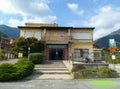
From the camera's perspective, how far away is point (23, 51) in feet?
96.8

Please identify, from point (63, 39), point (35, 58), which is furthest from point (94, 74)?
point (63, 39)

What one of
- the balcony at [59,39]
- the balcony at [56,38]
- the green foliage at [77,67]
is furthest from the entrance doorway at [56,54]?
the green foliage at [77,67]

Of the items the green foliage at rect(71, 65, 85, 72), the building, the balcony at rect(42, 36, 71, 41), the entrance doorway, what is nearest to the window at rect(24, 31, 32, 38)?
the building

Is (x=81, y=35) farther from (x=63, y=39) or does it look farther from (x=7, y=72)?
(x=7, y=72)

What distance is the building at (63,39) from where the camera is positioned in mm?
31984

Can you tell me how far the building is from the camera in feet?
105

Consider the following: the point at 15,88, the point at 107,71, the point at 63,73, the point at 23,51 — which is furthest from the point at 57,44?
the point at 15,88

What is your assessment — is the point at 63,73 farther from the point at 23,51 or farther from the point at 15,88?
the point at 23,51

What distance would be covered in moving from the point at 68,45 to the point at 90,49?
4159 mm

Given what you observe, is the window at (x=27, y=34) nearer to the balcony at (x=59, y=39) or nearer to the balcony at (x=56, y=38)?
the balcony at (x=59, y=39)

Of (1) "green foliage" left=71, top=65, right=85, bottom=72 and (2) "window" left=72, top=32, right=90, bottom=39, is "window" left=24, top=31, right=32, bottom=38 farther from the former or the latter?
(1) "green foliage" left=71, top=65, right=85, bottom=72

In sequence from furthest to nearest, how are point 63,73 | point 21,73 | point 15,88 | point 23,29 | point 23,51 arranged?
point 23,29
point 23,51
point 63,73
point 21,73
point 15,88

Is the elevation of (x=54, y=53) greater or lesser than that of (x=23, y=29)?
lesser

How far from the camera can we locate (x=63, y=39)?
3209cm
